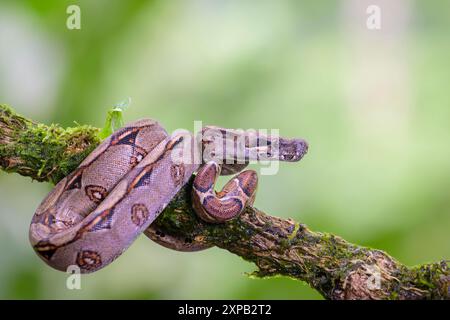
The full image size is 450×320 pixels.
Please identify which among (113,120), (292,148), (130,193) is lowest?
(130,193)

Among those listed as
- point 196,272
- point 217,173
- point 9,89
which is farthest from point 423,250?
point 9,89

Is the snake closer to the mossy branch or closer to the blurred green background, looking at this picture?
the mossy branch

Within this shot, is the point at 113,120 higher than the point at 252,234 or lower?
higher

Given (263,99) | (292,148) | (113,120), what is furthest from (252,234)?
(263,99)

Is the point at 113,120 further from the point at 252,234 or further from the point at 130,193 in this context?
the point at 252,234

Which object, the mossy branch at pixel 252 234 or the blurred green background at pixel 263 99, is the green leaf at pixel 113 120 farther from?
the blurred green background at pixel 263 99

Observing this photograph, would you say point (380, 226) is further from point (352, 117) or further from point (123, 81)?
point (123, 81)
